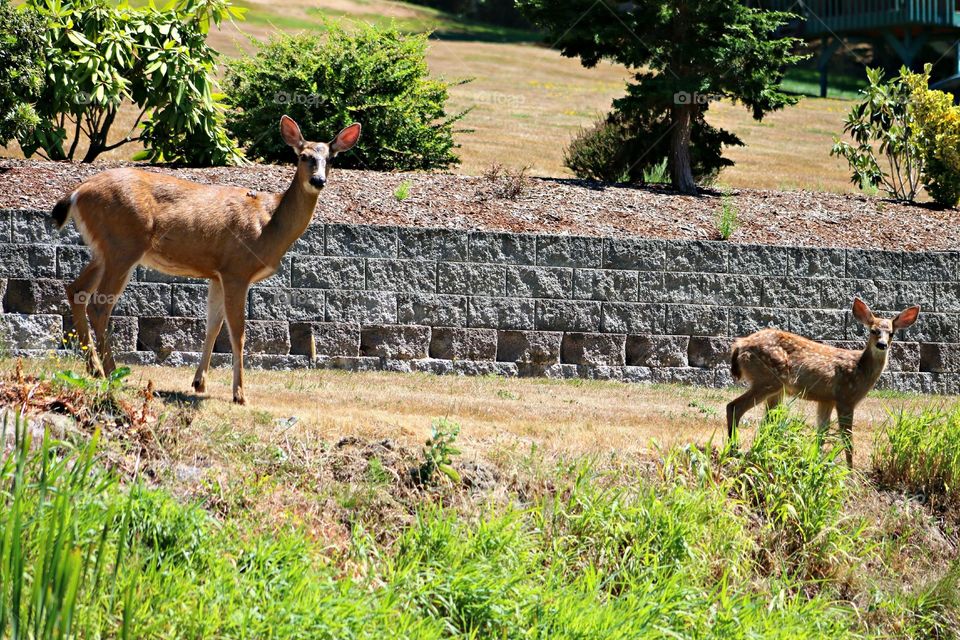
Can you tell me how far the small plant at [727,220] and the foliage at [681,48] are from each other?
3.52ft

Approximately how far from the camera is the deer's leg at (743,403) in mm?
10758

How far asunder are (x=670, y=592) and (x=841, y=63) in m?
45.4

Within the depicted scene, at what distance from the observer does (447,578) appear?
7902 millimetres

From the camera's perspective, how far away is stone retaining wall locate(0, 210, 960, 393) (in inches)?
521

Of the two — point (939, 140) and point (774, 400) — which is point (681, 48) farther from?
point (774, 400)

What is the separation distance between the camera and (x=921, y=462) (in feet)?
34.2

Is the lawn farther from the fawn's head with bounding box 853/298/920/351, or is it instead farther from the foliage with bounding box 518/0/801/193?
the foliage with bounding box 518/0/801/193

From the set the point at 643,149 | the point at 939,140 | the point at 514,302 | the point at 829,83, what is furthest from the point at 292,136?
the point at 829,83

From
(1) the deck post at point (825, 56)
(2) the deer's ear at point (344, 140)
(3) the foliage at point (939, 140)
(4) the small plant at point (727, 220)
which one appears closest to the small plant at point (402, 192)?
(4) the small plant at point (727, 220)

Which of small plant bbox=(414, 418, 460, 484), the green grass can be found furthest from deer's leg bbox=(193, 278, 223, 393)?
the green grass

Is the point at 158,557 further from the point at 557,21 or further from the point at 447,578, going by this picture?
the point at 557,21

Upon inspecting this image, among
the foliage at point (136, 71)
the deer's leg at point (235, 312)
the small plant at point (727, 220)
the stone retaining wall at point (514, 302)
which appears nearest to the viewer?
the deer's leg at point (235, 312)

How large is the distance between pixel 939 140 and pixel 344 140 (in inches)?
407

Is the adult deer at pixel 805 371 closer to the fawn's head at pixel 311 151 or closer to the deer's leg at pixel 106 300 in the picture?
the fawn's head at pixel 311 151
